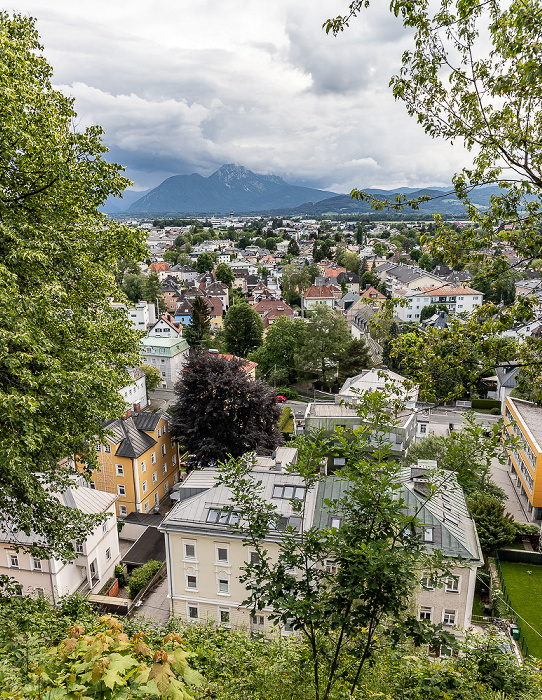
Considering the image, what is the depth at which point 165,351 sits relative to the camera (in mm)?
43750

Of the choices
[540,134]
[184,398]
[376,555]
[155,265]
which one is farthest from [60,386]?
[155,265]

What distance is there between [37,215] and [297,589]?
310 inches

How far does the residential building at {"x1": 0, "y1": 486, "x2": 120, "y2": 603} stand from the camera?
16.2m

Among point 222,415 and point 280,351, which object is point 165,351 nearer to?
point 280,351

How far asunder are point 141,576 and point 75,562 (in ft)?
8.50

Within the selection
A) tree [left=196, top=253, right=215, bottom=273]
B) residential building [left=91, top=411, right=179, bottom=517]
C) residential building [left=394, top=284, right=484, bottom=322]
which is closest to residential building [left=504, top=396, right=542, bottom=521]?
residential building [left=91, top=411, right=179, bottom=517]

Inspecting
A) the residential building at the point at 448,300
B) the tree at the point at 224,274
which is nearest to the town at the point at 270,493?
the residential building at the point at 448,300

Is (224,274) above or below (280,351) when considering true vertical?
above

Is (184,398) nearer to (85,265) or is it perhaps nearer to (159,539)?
(159,539)

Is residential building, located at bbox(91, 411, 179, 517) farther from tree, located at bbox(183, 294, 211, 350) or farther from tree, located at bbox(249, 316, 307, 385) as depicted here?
tree, located at bbox(183, 294, 211, 350)

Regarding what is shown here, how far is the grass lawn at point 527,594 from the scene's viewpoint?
15.1m

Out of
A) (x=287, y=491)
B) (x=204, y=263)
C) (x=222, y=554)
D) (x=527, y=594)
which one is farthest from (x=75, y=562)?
(x=204, y=263)

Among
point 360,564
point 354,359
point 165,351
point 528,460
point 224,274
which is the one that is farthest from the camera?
point 224,274

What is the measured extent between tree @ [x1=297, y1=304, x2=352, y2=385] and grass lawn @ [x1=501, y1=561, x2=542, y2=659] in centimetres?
2279
